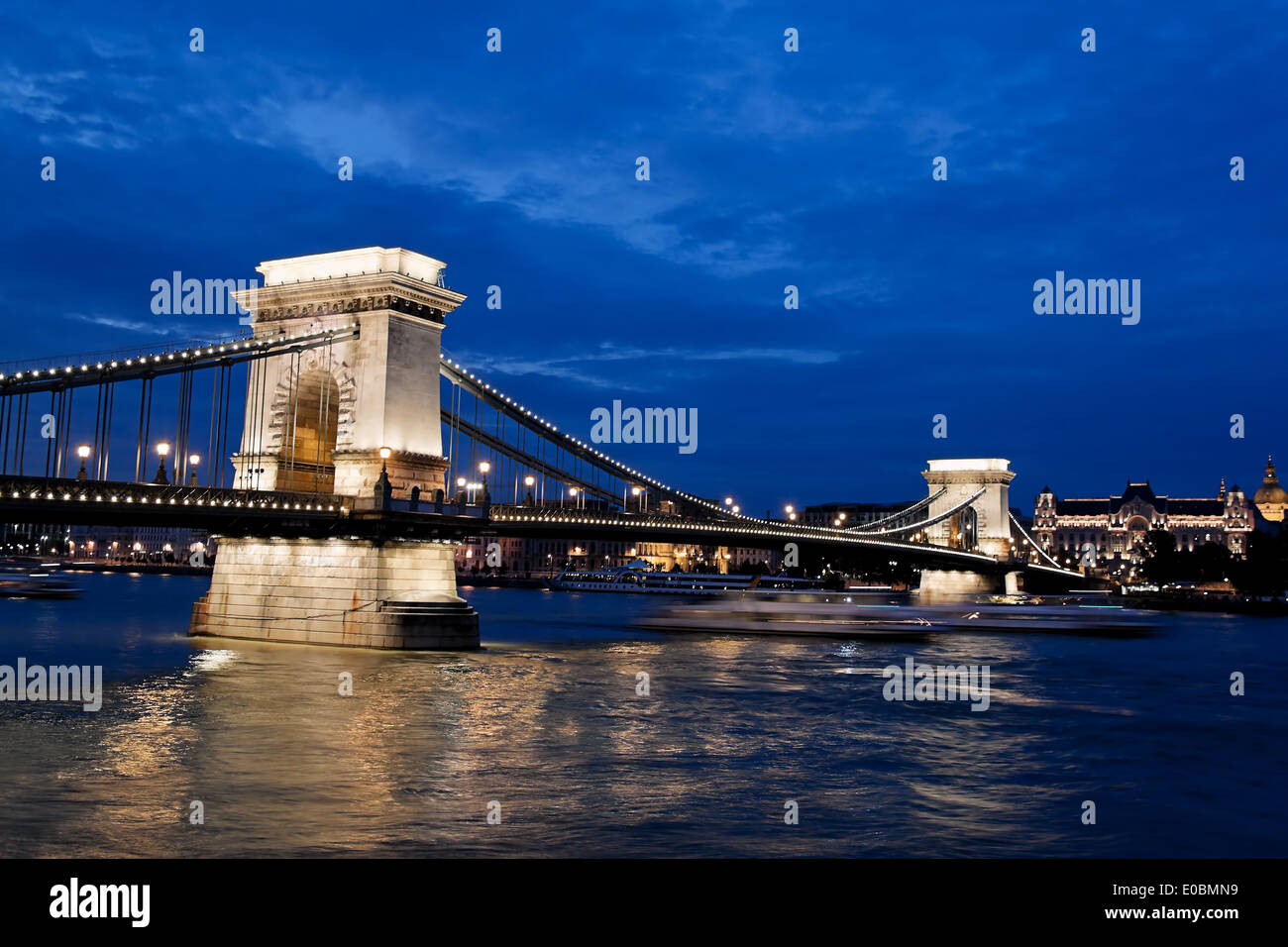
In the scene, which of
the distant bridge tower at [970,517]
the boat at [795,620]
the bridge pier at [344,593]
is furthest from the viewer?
the distant bridge tower at [970,517]

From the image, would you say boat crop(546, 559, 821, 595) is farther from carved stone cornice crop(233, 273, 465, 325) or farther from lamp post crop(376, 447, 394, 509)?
lamp post crop(376, 447, 394, 509)

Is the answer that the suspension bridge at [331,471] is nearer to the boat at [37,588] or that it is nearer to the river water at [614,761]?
the river water at [614,761]

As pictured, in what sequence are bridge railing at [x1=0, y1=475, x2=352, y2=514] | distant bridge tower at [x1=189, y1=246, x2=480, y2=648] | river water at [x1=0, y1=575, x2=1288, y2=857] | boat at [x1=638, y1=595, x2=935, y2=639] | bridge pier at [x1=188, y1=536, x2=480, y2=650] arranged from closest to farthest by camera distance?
river water at [x1=0, y1=575, x2=1288, y2=857] → bridge railing at [x1=0, y1=475, x2=352, y2=514] → bridge pier at [x1=188, y1=536, x2=480, y2=650] → distant bridge tower at [x1=189, y1=246, x2=480, y2=648] → boat at [x1=638, y1=595, x2=935, y2=639]

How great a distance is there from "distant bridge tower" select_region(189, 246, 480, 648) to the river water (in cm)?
143

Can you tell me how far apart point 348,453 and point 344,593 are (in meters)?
4.65

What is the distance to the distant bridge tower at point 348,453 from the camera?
1411 inches

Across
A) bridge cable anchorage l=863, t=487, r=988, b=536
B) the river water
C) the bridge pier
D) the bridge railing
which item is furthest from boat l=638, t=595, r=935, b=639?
the bridge railing

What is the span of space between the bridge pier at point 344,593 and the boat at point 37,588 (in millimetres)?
64012

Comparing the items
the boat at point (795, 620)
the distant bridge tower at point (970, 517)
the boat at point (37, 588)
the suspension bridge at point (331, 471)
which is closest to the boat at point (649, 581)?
the distant bridge tower at point (970, 517)

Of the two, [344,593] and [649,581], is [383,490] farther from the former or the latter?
[649,581]

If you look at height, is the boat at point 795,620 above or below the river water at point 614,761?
below

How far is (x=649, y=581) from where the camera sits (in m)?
124

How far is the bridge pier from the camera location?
3541cm
